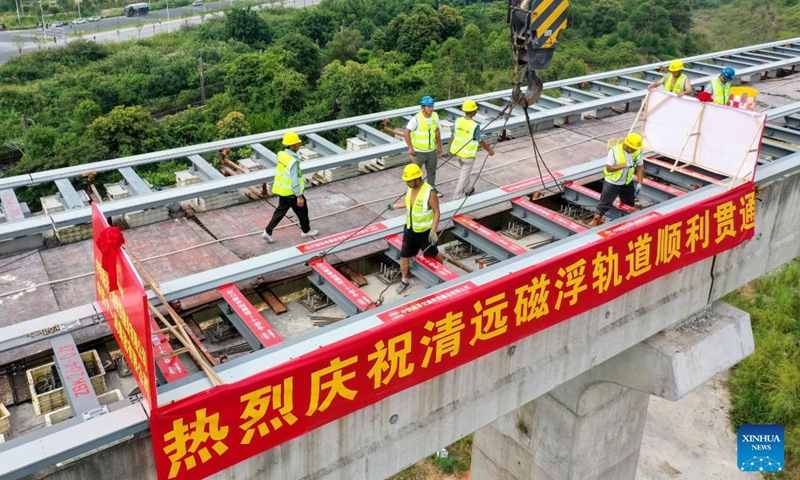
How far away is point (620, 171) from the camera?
10.2 metres

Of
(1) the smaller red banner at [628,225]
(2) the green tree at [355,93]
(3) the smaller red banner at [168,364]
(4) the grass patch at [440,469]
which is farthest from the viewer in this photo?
(2) the green tree at [355,93]

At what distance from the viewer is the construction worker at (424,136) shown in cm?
1062

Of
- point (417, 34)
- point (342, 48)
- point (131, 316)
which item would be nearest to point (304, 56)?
point (342, 48)

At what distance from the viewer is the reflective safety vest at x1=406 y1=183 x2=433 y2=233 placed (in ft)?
27.2

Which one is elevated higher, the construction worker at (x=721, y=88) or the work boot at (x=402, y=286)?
the construction worker at (x=721, y=88)

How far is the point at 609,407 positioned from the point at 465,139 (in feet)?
19.2

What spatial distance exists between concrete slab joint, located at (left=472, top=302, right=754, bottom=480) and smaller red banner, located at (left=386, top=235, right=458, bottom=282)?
4.69 m

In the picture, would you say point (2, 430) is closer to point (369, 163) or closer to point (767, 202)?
point (369, 163)

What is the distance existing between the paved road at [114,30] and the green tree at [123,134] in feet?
86.4

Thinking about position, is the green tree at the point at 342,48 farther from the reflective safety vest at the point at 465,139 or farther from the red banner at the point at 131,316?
the red banner at the point at 131,316


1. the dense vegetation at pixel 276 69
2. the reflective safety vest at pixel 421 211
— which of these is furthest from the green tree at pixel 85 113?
the reflective safety vest at pixel 421 211

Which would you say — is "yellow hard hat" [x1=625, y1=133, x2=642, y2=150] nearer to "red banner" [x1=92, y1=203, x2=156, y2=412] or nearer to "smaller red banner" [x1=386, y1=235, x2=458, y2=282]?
"smaller red banner" [x1=386, y1=235, x2=458, y2=282]

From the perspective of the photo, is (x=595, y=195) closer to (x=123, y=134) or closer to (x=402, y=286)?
(x=402, y=286)

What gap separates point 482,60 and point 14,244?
4147 centimetres
